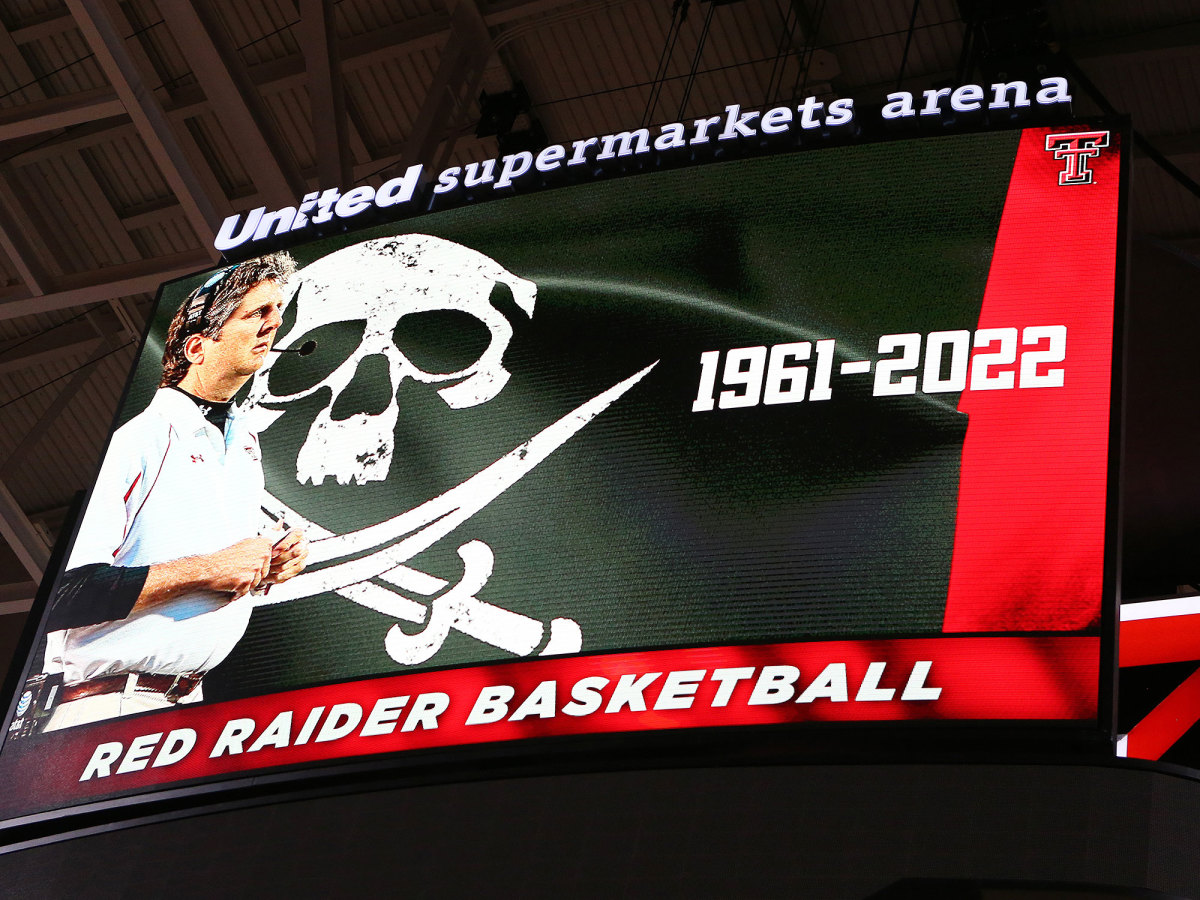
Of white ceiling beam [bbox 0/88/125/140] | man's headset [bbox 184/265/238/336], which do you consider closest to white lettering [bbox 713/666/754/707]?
man's headset [bbox 184/265/238/336]

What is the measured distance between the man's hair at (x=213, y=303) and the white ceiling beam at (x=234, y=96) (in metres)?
2.81

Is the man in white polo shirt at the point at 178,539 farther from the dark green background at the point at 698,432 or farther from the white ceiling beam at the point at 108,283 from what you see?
the white ceiling beam at the point at 108,283

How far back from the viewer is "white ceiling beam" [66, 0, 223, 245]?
884cm

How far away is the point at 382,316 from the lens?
611 cm

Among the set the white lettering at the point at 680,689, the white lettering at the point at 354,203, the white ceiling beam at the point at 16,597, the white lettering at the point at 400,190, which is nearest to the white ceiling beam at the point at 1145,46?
the white lettering at the point at 400,190

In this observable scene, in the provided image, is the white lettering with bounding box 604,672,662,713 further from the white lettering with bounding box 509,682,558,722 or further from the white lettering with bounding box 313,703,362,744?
the white lettering with bounding box 313,703,362,744

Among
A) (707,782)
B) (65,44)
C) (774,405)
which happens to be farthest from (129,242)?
(707,782)

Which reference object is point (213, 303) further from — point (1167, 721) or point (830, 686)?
point (1167, 721)

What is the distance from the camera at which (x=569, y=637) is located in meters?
Result: 4.82

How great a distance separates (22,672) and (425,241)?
100 inches

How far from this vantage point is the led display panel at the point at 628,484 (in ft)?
14.7

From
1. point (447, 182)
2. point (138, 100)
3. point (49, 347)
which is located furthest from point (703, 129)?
point (49, 347)

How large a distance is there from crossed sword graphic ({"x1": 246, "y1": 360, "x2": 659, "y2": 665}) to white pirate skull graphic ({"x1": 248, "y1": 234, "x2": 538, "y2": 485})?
30cm

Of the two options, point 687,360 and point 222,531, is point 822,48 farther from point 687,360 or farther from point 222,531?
point 222,531
